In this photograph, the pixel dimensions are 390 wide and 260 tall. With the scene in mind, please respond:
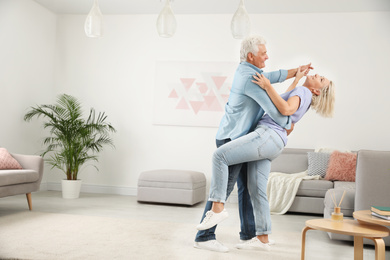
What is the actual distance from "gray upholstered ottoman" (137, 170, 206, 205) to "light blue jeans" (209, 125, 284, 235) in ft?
8.07

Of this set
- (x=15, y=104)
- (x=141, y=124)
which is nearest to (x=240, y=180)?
(x=141, y=124)

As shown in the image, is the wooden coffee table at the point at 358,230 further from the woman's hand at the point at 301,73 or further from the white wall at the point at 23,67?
the white wall at the point at 23,67

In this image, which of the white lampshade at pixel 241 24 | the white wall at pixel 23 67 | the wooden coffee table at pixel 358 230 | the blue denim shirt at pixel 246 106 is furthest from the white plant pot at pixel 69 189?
the wooden coffee table at pixel 358 230

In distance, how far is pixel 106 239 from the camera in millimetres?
3373

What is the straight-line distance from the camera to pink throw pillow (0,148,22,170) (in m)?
4.58

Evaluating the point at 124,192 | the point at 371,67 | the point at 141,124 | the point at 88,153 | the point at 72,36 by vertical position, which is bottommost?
the point at 124,192

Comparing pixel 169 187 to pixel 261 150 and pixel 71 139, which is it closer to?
pixel 71 139

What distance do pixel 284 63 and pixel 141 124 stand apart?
243 centimetres

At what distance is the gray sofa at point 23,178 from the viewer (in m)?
4.20

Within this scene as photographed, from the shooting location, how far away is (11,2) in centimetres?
600

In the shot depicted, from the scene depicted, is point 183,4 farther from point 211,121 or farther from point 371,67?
point 371,67

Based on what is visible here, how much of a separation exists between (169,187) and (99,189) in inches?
65.9

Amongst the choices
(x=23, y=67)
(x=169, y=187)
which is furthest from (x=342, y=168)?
(x=23, y=67)

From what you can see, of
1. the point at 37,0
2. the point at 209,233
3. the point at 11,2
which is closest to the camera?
the point at 209,233
